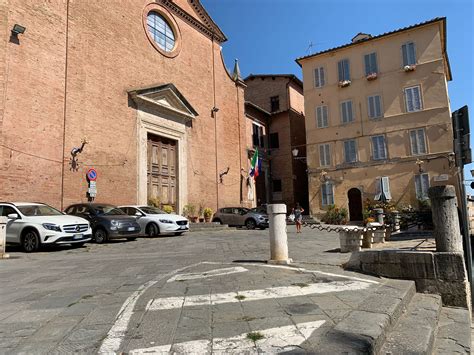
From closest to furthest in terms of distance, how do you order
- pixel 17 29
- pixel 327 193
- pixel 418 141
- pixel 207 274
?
pixel 207 274 < pixel 17 29 < pixel 418 141 < pixel 327 193

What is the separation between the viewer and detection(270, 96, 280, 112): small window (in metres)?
32.7

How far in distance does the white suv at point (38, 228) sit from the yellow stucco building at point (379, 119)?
16.8 metres

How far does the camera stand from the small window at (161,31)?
2148cm

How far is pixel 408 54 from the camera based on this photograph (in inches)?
967

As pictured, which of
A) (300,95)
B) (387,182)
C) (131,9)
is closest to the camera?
(131,9)

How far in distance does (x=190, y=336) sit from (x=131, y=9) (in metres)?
20.2

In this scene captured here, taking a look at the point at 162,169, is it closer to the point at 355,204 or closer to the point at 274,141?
the point at 274,141

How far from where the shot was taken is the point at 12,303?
15.0ft

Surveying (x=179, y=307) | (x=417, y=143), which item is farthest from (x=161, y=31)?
(x=179, y=307)

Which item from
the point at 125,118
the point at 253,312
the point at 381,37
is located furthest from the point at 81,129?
the point at 381,37

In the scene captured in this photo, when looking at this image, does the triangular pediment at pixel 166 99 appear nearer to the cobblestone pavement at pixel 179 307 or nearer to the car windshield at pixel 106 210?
the car windshield at pixel 106 210

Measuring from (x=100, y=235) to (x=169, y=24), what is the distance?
585 inches

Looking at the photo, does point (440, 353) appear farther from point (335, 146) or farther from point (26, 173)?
point (335, 146)

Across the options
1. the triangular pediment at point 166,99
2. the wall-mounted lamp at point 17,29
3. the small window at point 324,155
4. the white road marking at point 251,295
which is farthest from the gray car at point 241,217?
the white road marking at point 251,295
